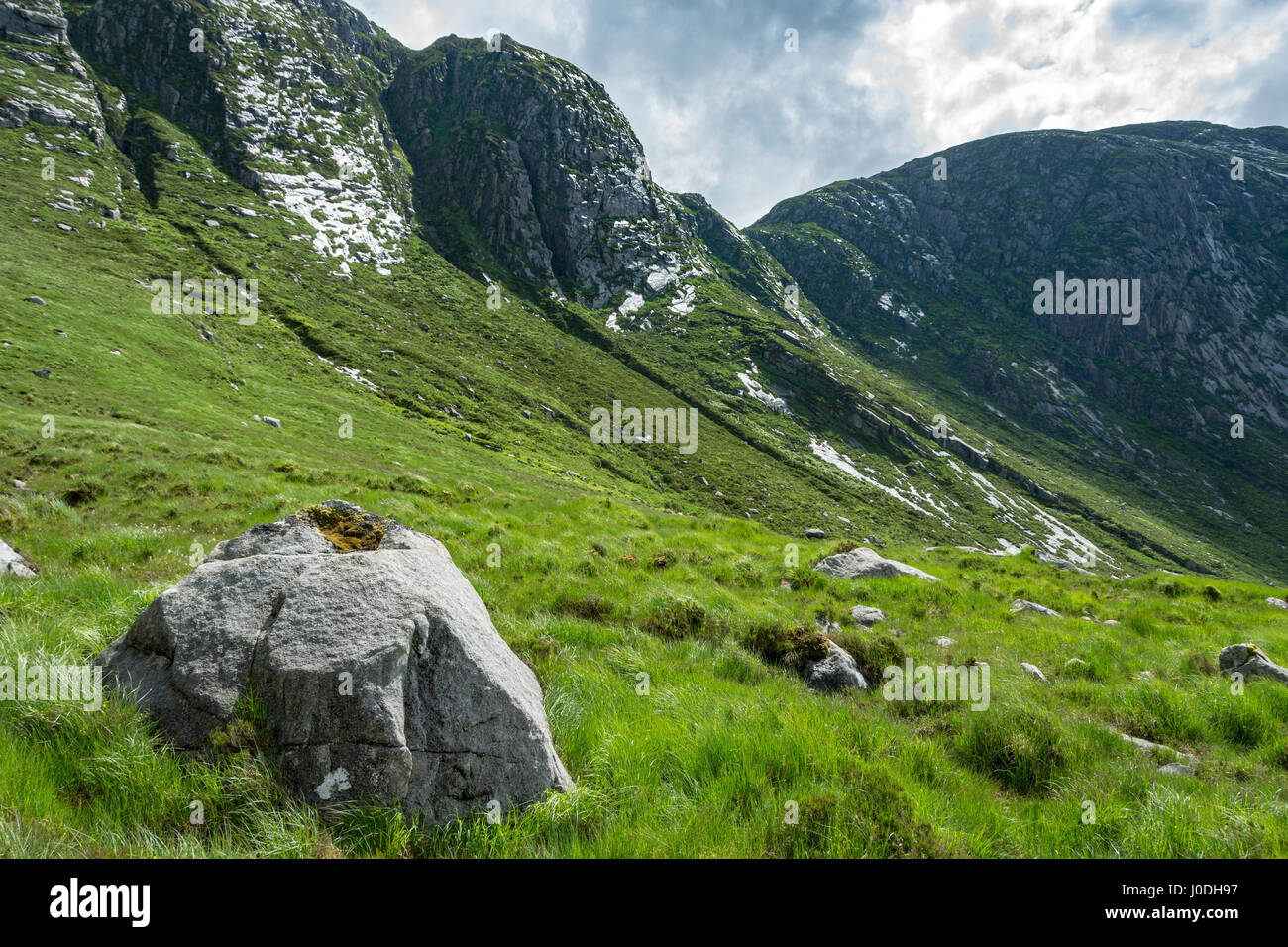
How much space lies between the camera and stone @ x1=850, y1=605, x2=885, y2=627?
10883 millimetres

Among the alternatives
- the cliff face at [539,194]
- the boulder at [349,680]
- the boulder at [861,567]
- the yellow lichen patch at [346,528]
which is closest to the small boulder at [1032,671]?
the boulder at [861,567]

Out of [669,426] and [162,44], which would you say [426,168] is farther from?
[669,426]

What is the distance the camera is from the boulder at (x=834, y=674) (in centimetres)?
741

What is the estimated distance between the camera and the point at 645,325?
16112cm

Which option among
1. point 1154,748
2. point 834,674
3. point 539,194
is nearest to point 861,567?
point 834,674

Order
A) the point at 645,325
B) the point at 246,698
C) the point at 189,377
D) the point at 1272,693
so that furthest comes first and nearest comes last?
the point at 645,325 → the point at 189,377 → the point at 1272,693 → the point at 246,698

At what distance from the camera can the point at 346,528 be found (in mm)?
6156

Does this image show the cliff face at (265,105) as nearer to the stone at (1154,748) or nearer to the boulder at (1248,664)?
the stone at (1154,748)

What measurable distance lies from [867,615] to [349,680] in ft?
33.5
